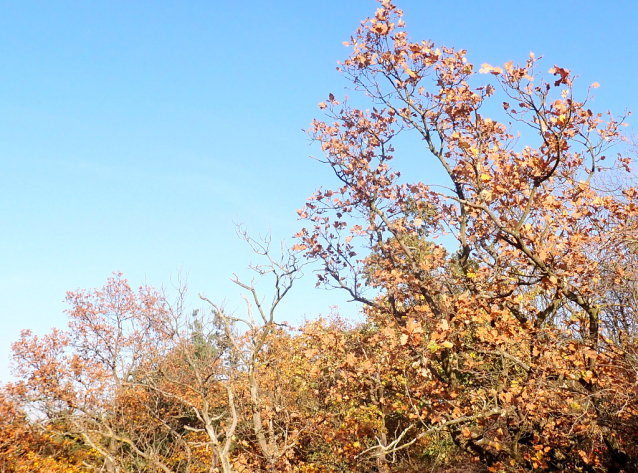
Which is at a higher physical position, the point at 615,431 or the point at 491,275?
the point at 491,275

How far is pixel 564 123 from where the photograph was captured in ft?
22.7

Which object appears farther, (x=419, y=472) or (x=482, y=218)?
(x=419, y=472)

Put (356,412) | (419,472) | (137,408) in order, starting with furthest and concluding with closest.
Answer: (137,408), (419,472), (356,412)

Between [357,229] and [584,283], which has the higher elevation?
[357,229]

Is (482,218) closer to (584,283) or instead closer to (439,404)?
(584,283)

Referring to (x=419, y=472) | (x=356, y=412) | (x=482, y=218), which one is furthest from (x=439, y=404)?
(x=419, y=472)

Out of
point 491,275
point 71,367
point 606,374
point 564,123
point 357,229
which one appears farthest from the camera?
point 71,367

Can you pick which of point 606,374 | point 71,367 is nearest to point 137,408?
point 71,367

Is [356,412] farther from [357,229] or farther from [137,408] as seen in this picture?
[137,408]

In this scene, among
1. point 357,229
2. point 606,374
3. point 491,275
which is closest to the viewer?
point 606,374

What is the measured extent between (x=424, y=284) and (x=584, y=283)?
285cm

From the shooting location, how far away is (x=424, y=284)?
9.89 metres

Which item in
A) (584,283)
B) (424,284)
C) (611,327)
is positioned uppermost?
(424,284)

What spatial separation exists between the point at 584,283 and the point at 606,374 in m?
1.68
